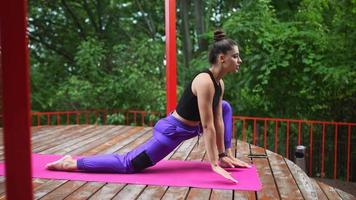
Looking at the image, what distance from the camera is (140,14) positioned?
8.67 metres

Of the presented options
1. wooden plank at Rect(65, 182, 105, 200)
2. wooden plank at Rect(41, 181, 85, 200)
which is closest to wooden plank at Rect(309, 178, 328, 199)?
wooden plank at Rect(65, 182, 105, 200)

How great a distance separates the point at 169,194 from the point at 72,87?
15.3 feet

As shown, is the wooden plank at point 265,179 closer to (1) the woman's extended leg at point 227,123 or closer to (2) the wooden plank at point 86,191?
(1) the woman's extended leg at point 227,123

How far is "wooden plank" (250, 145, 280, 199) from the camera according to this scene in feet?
7.45

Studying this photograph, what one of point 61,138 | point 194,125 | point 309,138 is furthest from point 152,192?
point 309,138

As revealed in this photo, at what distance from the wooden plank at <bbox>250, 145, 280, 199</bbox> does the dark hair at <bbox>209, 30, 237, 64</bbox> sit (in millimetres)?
813

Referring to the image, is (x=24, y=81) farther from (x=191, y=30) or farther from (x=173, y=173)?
(x=191, y=30)

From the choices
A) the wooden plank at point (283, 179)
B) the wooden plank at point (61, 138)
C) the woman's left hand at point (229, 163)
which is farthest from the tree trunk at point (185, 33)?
the woman's left hand at point (229, 163)

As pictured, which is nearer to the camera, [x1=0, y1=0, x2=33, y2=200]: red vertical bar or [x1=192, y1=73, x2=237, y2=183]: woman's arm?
[x1=0, y1=0, x2=33, y2=200]: red vertical bar

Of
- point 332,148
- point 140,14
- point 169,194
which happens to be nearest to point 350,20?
point 332,148

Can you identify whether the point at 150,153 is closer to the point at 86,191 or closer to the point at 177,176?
the point at 177,176

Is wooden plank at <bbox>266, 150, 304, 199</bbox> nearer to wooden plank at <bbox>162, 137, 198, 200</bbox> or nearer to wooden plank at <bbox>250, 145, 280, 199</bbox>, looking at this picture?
wooden plank at <bbox>250, 145, 280, 199</bbox>

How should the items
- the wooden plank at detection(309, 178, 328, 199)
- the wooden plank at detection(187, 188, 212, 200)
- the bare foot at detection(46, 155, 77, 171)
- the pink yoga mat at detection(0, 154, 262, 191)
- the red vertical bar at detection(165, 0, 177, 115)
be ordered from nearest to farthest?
the wooden plank at detection(187, 188, 212, 200) → the wooden plank at detection(309, 178, 328, 199) → the pink yoga mat at detection(0, 154, 262, 191) → the bare foot at detection(46, 155, 77, 171) → the red vertical bar at detection(165, 0, 177, 115)

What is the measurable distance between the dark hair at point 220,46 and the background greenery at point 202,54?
2627 mm
